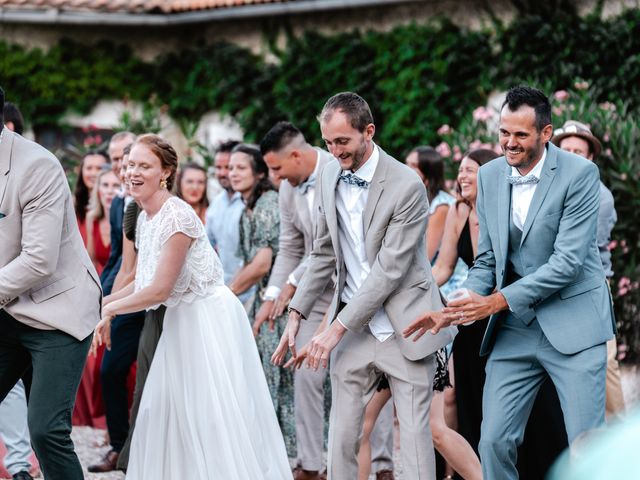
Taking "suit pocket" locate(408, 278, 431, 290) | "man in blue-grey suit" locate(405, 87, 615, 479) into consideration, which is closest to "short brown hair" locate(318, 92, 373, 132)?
"man in blue-grey suit" locate(405, 87, 615, 479)

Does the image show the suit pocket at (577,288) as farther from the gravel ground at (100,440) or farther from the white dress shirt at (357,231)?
the gravel ground at (100,440)

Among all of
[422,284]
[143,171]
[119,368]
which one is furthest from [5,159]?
[119,368]

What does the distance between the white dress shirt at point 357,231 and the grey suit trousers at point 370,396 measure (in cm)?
8

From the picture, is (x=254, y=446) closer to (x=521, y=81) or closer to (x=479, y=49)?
(x=521, y=81)

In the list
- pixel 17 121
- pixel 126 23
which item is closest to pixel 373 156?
pixel 17 121

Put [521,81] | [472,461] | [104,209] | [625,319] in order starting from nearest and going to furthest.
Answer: [472,461] → [104,209] → [625,319] → [521,81]

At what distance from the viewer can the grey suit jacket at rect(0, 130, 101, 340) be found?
4930mm

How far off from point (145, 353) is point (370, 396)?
154 cm

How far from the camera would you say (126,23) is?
653 inches

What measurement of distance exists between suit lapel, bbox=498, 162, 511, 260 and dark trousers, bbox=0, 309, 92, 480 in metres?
2.03

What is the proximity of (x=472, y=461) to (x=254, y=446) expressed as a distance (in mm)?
1195

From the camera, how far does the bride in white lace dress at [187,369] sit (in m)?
5.86

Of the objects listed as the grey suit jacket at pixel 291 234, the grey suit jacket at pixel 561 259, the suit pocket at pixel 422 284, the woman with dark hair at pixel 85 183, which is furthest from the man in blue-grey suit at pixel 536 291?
the woman with dark hair at pixel 85 183

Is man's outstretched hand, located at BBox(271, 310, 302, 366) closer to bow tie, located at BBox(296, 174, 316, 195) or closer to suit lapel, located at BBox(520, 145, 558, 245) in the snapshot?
suit lapel, located at BBox(520, 145, 558, 245)
